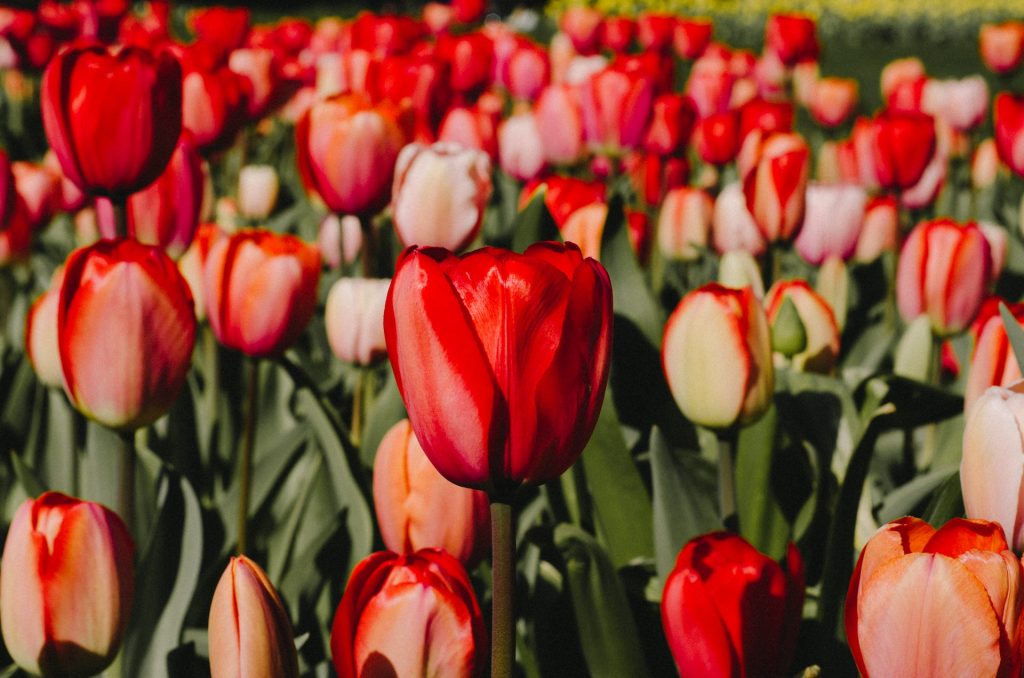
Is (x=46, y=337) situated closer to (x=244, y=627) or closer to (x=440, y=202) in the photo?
(x=440, y=202)

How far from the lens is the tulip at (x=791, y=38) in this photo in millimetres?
4012

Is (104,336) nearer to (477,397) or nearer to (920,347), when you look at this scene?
(477,397)

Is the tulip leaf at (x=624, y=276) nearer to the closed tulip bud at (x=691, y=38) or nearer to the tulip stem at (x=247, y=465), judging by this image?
the tulip stem at (x=247, y=465)

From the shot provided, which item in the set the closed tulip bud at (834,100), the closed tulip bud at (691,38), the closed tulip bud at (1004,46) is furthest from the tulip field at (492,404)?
the closed tulip bud at (691,38)

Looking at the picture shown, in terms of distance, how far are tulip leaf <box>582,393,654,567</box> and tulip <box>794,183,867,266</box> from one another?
0.97 meters

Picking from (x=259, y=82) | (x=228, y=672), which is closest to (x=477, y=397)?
(x=228, y=672)

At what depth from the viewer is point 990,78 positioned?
28.6 feet

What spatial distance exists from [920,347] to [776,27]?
2.47 m

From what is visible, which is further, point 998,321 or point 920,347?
point 920,347

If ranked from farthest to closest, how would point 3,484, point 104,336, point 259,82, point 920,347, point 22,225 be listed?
point 259,82 → point 22,225 → point 920,347 → point 3,484 → point 104,336

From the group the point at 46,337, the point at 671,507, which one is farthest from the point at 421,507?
the point at 46,337

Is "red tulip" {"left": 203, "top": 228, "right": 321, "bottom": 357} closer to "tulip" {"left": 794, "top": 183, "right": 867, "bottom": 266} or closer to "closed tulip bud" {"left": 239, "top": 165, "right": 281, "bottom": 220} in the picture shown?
"tulip" {"left": 794, "top": 183, "right": 867, "bottom": 266}

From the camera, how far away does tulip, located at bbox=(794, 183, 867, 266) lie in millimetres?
2222

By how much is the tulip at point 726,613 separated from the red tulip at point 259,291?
26.8 inches
